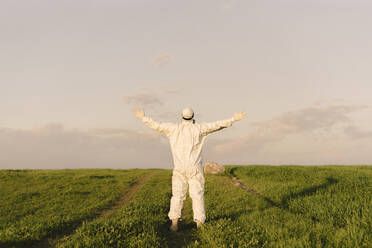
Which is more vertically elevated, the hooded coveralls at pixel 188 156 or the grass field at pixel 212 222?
the hooded coveralls at pixel 188 156

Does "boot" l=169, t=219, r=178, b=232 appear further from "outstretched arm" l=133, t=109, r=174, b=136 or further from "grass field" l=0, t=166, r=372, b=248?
"outstretched arm" l=133, t=109, r=174, b=136

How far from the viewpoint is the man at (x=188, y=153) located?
28.6 ft

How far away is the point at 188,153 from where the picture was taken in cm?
880

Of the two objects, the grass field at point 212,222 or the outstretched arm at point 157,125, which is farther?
the outstretched arm at point 157,125

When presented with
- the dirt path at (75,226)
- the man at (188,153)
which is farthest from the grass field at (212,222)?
the man at (188,153)

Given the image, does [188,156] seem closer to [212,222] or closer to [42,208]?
[212,222]

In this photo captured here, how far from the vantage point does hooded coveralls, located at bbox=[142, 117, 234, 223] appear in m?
8.73

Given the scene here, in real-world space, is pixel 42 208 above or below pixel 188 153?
below

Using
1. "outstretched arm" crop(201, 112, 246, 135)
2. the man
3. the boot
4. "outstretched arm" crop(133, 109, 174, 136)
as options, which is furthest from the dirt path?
"outstretched arm" crop(201, 112, 246, 135)

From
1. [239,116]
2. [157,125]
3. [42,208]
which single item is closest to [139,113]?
[157,125]

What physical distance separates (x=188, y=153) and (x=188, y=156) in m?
0.10

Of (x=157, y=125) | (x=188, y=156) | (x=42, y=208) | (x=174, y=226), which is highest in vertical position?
(x=157, y=125)

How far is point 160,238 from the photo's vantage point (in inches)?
305

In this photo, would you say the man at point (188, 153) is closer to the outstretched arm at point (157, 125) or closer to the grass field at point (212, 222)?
the outstretched arm at point (157, 125)
